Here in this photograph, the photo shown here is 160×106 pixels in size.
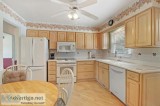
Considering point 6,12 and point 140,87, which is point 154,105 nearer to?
point 140,87

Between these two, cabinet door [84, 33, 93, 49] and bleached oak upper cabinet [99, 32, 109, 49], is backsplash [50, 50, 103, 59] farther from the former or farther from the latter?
bleached oak upper cabinet [99, 32, 109, 49]

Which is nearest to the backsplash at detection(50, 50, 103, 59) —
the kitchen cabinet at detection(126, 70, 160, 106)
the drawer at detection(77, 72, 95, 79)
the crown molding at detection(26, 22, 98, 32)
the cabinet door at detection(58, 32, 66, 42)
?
the cabinet door at detection(58, 32, 66, 42)

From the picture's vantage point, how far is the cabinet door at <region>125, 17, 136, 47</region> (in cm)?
279

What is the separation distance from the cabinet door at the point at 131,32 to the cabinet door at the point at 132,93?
3.14 feet

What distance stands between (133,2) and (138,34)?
0.73 meters

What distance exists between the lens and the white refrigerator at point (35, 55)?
152 inches

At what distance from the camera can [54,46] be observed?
15.7 feet

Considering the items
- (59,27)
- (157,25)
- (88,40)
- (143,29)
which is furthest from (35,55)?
(157,25)

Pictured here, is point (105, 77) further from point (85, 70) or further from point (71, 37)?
point (71, 37)

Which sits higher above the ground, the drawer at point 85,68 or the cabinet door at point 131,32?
the cabinet door at point 131,32

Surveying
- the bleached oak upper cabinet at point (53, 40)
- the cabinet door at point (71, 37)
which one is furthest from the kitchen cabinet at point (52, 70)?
the cabinet door at point (71, 37)

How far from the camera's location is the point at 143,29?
2490 millimetres

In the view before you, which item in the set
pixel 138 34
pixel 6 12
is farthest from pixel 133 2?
pixel 6 12

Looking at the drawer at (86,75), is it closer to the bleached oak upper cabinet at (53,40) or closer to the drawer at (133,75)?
the bleached oak upper cabinet at (53,40)
